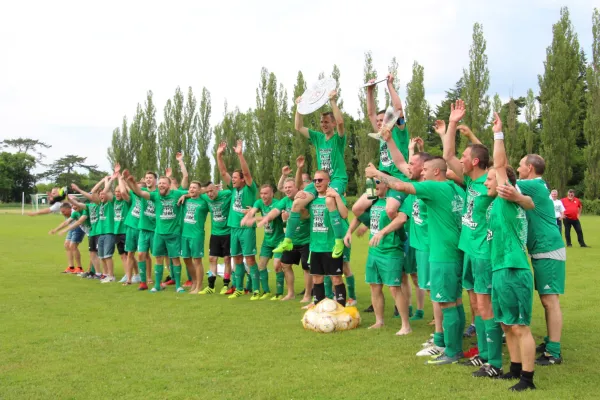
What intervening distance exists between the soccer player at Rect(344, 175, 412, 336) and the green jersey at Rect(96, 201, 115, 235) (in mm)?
8180

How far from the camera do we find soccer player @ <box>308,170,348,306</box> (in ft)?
29.3

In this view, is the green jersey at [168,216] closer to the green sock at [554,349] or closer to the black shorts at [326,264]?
the black shorts at [326,264]

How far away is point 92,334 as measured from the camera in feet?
25.9

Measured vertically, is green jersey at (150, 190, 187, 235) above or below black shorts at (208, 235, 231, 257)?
above

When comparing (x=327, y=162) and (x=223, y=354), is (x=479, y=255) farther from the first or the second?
(x=327, y=162)

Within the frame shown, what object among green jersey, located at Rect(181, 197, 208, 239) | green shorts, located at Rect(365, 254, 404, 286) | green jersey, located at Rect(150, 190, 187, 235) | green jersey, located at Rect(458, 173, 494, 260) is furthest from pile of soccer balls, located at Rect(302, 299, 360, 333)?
green jersey, located at Rect(150, 190, 187, 235)

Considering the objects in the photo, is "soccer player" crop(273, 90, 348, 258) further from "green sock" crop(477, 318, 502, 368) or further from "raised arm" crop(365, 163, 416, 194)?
"green sock" crop(477, 318, 502, 368)

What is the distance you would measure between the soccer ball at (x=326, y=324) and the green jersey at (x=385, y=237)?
3.81ft

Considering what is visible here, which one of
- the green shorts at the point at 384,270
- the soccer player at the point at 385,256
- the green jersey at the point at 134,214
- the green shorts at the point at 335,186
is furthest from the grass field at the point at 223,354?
the green jersey at the point at 134,214

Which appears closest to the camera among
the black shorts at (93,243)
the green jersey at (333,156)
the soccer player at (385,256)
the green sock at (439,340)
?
the green sock at (439,340)

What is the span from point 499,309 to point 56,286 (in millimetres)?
10668

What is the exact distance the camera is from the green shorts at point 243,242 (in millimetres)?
11359

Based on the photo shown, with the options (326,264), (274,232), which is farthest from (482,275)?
(274,232)

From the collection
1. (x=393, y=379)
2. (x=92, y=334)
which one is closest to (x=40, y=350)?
(x=92, y=334)
